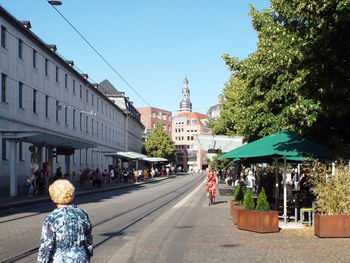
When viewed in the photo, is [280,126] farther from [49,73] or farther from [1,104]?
[49,73]

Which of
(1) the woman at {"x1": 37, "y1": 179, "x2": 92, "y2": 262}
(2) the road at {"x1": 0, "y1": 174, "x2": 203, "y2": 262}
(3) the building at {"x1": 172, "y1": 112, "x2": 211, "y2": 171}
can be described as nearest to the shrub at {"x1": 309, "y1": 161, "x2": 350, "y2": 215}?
(2) the road at {"x1": 0, "y1": 174, "x2": 203, "y2": 262}

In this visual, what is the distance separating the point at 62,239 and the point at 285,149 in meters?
9.08

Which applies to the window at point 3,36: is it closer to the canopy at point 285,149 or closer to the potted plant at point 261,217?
the canopy at point 285,149

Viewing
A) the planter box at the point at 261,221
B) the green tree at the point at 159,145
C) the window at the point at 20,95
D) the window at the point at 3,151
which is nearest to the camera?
the planter box at the point at 261,221

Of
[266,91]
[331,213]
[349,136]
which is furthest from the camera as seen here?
[266,91]

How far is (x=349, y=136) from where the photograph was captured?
55.9 feet

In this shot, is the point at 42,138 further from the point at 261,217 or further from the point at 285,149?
the point at 261,217

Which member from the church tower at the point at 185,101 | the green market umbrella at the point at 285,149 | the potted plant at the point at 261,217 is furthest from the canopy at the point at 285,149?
the church tower at the point at 185,101

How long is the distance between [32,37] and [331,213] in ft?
91.6

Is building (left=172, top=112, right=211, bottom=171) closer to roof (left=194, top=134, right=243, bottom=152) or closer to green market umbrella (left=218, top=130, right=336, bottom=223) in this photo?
roof (left=194, top=134, right=243, bottom=152)

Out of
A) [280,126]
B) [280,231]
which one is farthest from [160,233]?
[280,126]

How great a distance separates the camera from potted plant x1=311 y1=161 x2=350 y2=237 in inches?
386

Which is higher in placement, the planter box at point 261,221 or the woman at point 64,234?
the woman at point 64,234

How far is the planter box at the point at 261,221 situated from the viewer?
1052 centimetres
